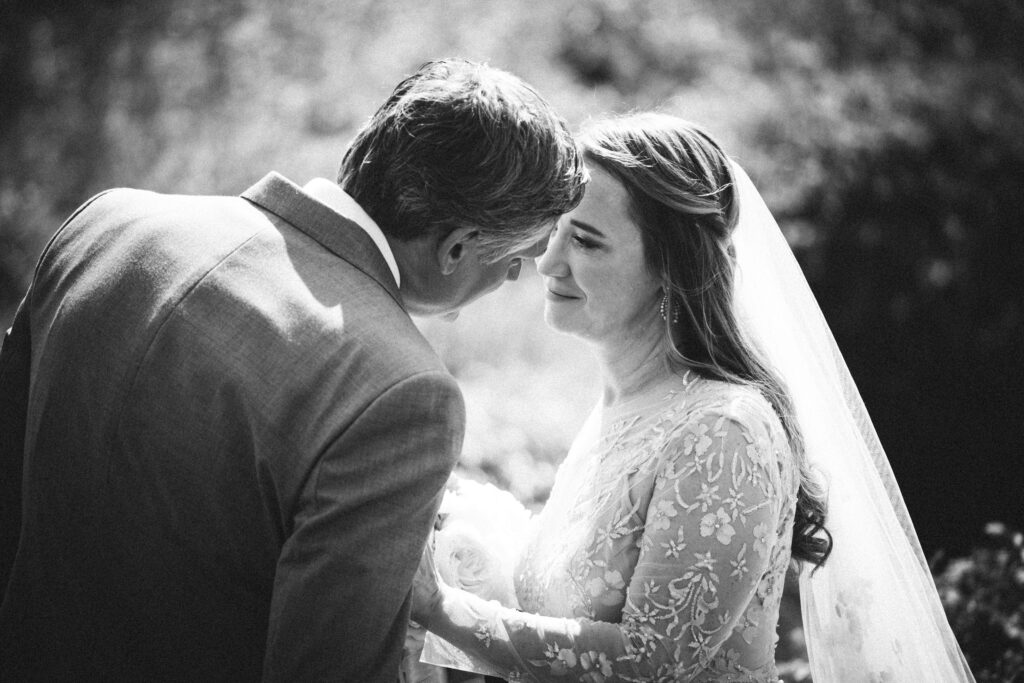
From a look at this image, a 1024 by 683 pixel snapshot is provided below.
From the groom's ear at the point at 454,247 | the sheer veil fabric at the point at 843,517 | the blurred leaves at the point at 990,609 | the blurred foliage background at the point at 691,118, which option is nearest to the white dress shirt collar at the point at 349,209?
the groom's ear at the point at 454,247

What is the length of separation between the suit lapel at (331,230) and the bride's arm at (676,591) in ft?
2.76

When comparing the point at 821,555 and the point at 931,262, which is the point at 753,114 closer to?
the point at 931,262

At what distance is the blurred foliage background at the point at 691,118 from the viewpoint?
5.81m

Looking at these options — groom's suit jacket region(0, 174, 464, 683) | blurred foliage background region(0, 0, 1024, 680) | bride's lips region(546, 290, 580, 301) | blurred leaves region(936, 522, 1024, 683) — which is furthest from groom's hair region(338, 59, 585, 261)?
blurred leaves region(936, 522, 1024, 683)

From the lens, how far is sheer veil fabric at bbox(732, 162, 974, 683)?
2.66 meters

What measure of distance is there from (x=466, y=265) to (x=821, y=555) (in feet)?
5.15

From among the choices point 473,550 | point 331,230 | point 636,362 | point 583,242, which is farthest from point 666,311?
point 331,230

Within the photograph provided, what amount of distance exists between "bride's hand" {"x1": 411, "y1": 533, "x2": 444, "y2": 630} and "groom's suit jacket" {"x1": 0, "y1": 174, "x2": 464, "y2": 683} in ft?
1.61

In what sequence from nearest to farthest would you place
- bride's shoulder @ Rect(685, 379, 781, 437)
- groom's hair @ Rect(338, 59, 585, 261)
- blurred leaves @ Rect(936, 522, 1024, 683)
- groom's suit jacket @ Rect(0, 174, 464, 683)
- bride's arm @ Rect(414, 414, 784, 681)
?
groom's suit jacket @ Rect(0, 174, 464, 683) < groom's hair @ Rect(338, 59, 585, 261) < bride's arm @ Rect(414, 414, 784, 681) < bride's shoulder @ Rect(685, 379, 781, 437) < blurred leaves @ Rect(936, 522, 1024, 683)

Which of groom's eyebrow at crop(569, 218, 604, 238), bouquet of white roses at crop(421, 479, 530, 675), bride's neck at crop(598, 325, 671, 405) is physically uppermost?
groom's eyebrow at crop(569, 218, 604, 238)

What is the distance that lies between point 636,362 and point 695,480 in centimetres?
62

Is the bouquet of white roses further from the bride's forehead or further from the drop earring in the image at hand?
the bride's forehead

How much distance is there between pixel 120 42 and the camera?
8.45 m

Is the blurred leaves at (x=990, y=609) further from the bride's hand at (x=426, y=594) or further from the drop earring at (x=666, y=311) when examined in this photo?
the bride's hand at (x=426, y=594)
